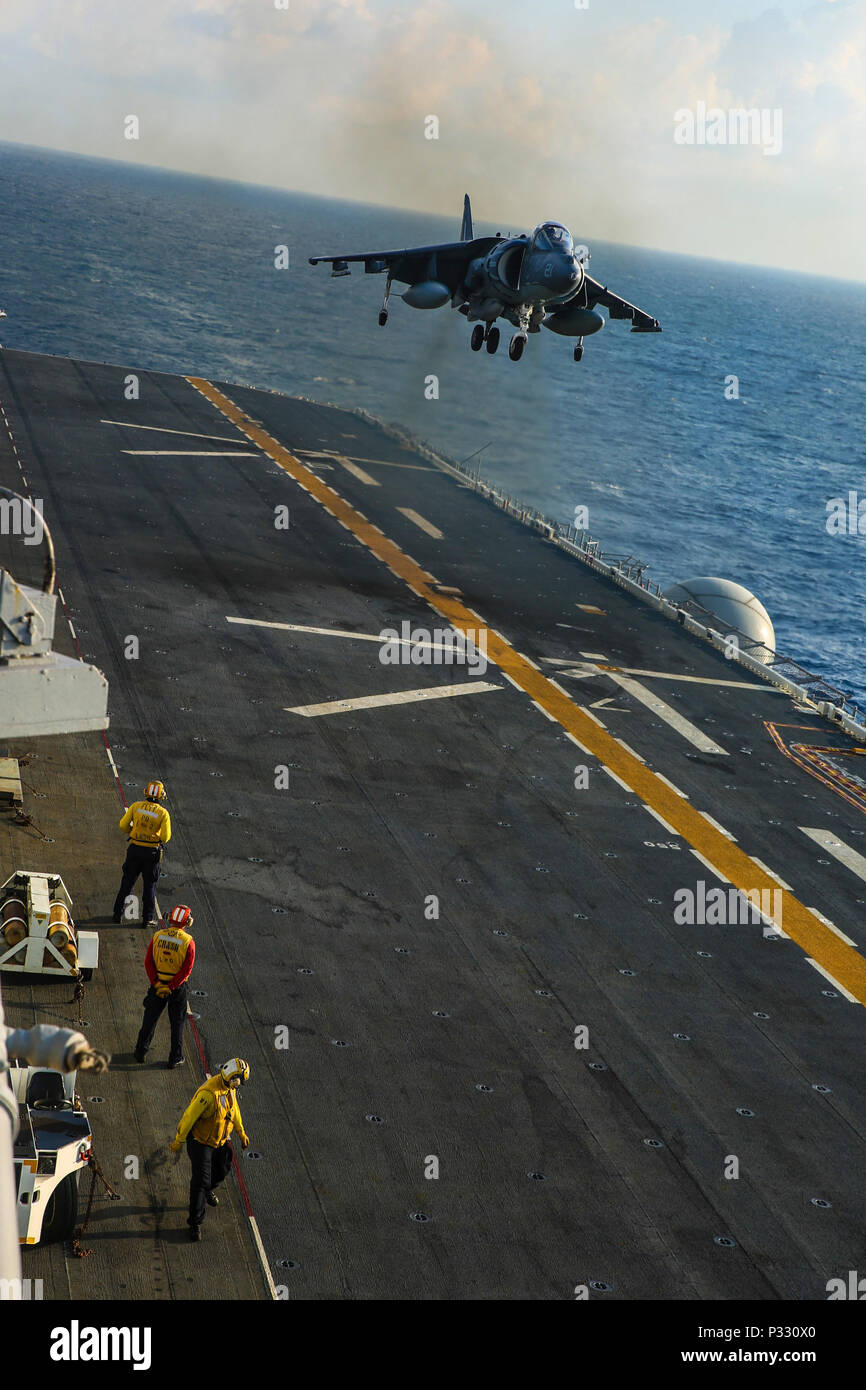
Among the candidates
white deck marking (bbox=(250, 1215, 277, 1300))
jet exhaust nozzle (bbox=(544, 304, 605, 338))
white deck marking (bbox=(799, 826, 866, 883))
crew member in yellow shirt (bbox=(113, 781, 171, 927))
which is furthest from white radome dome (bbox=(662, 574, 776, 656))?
white deck marking (bbox=(250, 1215, 277, 1300))

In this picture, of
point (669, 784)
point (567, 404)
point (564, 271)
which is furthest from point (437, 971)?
point (567, 404)

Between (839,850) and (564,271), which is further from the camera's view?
(564,271)

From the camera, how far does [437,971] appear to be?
727 inches

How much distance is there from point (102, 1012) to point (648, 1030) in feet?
25.5

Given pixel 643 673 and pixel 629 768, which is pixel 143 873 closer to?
pixel 629 768

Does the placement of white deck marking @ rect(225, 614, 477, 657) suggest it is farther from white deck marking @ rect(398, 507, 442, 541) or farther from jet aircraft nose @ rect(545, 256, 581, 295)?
white deck marking @ rect(398, 507, 442, 541)

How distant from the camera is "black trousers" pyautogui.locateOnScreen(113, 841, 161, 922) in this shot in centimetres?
1728

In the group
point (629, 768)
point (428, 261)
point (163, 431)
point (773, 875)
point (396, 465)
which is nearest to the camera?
point (773, 875)

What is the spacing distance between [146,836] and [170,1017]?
10.6ft

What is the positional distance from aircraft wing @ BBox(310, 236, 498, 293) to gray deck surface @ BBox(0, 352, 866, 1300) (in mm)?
9048

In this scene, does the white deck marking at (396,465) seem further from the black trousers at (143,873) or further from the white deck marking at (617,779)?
the black trousers at (143,873)

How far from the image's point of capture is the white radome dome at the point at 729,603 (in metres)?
45.6

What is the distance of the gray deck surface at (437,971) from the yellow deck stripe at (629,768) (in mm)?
509

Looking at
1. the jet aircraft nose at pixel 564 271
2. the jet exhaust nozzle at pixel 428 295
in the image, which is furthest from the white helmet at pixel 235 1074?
the jet exhaust nozzle at pixel 428 295
